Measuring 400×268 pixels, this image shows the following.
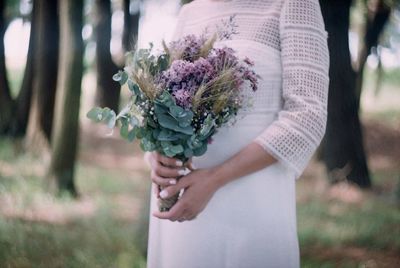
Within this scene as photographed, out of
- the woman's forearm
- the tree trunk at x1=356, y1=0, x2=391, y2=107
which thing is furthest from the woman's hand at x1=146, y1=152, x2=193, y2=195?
the tree trunk at x1=356, y1=0, x2=391, y2=107

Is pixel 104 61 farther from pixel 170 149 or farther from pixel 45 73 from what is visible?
pixel 170 149

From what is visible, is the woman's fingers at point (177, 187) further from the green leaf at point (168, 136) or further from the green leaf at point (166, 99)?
the green leaf at point (166, 99)

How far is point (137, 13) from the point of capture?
15.1 metres

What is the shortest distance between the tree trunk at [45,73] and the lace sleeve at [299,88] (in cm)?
719

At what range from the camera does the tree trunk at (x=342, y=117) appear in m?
6.52

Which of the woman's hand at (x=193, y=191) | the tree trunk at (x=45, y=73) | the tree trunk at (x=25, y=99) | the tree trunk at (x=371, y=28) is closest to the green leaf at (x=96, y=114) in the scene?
the woman's hand at (x=193, y=191)

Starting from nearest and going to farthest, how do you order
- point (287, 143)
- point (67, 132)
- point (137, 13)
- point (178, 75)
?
1. point (178, 75)
2. point (287, 143)
3. point (67, 132)
4. point (137, 13)

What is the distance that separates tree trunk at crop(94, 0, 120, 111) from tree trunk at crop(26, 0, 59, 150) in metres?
3.74

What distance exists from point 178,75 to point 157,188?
455 millimetres

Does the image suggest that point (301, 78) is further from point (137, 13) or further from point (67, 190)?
point (137, 13)

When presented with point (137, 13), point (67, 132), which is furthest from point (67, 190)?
point (137, 13)

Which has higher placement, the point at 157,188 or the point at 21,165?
the point at 157,188

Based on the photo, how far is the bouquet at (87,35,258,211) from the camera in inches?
61.6

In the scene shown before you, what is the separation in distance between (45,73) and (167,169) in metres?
7.26
